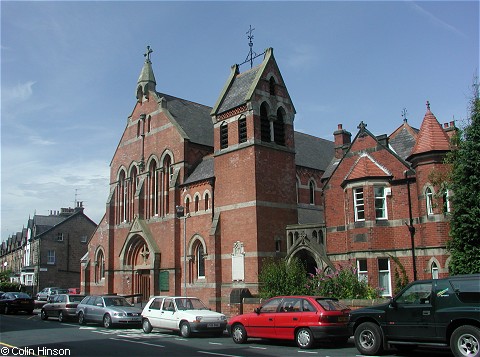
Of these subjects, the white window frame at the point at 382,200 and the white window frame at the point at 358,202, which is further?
the white window frame at the point at 358,202

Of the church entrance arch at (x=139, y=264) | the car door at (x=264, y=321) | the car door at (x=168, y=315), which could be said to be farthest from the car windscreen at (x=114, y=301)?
the church entrance arch at (x=139, y=264)

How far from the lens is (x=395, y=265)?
23469mm

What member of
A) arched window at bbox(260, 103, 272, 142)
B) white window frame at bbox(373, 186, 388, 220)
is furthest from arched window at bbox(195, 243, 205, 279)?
white window frame at bbox(373, 186, 388, 220)

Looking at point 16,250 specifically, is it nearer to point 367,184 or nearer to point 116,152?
point 116,152

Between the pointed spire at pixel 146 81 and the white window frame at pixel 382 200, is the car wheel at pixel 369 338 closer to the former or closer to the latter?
the white window frame at pixel 382 200

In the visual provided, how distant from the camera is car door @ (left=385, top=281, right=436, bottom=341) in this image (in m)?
12.7

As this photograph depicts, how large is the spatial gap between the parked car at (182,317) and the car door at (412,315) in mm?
7340

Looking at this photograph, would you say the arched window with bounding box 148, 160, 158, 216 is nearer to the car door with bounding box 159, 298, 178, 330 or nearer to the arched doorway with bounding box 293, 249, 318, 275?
the arched doorway with bounding box 293, 249, 318, 275

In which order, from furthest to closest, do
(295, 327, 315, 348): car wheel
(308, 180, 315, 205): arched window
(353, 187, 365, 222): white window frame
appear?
1. (308, 180, 315, 205): arched window
2. (353, 187, 365, 222): white window frame
3. (295, 327, 315, 348): car wheel

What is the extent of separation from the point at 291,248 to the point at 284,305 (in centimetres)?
1135

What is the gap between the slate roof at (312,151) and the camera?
3756 centimetres

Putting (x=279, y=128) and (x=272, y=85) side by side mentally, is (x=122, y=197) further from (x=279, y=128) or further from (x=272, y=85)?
(x=272, y=85)

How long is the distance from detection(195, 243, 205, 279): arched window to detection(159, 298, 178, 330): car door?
12.0 m

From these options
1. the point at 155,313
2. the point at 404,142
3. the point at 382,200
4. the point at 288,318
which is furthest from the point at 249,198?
the point at 288,318
